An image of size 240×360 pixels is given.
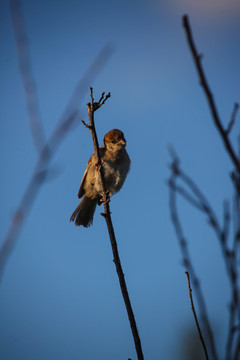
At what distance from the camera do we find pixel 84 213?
6367 millimetres

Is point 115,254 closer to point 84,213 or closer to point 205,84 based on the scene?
point 205,84

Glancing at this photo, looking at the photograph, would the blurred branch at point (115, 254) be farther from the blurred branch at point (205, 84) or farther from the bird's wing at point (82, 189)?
the bird's wing at point (82, 189)

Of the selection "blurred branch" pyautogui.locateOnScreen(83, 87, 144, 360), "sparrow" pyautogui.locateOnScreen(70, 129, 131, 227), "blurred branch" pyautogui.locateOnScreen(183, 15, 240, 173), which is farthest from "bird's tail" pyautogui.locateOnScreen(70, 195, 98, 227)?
"blurred branch" pyautogui.locateOnScreen(183, 15, 240, 173)

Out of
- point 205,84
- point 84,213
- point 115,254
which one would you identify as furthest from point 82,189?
point 205,84

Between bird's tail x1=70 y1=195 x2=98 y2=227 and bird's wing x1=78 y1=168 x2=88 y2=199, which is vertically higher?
bird's wing x1=78 y1=168 x2=88 y2=199

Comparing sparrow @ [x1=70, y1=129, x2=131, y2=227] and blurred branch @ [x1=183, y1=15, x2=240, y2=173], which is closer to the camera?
blurred branch @ [x1=183, y1=15, x2=240, y2=173]

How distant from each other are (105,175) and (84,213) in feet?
2.94

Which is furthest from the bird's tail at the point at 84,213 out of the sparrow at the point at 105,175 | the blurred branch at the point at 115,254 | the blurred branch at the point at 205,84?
the blurred branch at the point at 205,84

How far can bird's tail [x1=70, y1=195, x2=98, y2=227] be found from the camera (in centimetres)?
634

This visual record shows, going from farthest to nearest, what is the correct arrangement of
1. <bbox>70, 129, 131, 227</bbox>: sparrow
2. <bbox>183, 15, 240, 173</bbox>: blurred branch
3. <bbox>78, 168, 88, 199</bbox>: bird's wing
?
<bbox>78, 168, 88, 199</bbox>: bird's wing, <bbox>70, 129, 131, 227</bbox>: sparrow, <bbox>183, 15, 240, 173</bbox>: blurred branch

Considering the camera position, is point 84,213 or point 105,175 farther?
point 84,213

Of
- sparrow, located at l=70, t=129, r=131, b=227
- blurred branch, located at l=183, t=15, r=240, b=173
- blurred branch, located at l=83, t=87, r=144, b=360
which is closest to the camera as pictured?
blurred branch, located at l=183, t=15, r=240, b=173

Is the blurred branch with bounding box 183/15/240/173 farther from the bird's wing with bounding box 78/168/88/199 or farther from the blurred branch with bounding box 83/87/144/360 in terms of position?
the bird's wing with bounding box 78/168/88/199

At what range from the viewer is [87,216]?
6.38 metres
